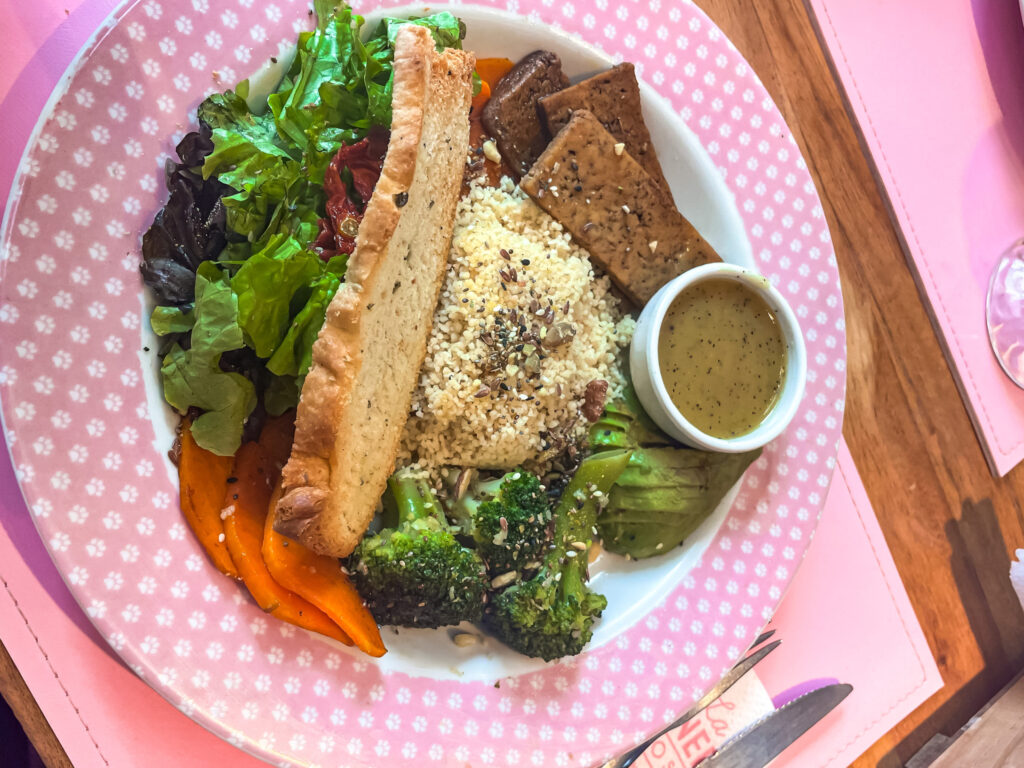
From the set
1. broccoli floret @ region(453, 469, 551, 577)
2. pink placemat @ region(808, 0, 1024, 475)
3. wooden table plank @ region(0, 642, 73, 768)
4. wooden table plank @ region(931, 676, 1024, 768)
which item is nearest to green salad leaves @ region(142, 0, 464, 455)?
broccoli floret @ region(453, 469, 551, 577)

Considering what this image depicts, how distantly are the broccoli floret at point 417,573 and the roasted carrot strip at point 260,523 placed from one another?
0.14 meters

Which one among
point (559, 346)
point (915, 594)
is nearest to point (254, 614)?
point (559, 346)

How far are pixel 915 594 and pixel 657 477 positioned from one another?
4.88 ft

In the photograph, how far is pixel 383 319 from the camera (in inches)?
67.8

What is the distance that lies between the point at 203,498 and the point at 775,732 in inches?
81.0

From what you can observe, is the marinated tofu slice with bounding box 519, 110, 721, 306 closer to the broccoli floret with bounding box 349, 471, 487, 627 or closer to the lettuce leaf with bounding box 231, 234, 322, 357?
the lettuce leaf with bounding box 231, 234, 322, 357

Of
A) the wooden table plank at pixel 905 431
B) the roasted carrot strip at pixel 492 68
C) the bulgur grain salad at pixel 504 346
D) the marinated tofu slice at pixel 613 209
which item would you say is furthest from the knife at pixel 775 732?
the roasted carrot strip at pixel 492 68

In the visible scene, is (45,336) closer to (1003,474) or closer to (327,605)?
(327,605)

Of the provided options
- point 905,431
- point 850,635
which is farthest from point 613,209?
point 850,635

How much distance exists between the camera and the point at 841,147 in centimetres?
273

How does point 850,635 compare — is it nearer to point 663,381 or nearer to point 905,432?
point 905,432

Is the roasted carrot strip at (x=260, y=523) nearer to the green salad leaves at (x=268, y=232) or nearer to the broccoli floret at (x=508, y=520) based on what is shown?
the green salad leaves at (x=268, y=232)

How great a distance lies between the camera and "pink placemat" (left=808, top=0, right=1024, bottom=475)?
2.79 m

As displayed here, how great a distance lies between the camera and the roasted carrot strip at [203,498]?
1.66 metres
